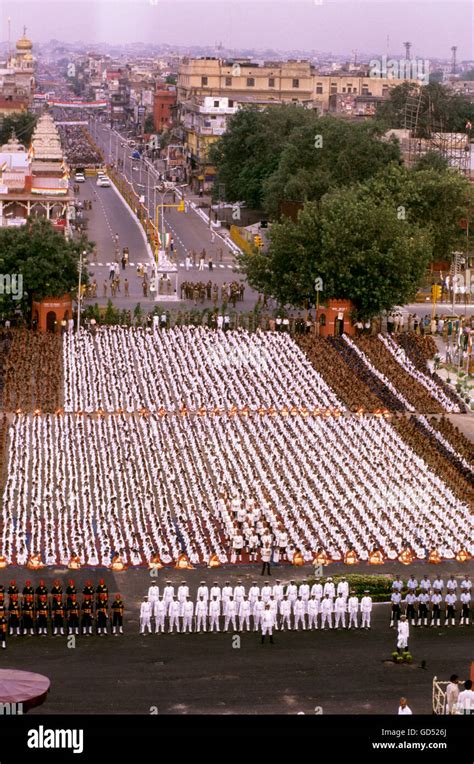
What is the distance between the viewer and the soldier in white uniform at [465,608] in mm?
36656

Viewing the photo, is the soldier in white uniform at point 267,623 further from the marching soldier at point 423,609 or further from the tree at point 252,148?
the tree at point 252,148

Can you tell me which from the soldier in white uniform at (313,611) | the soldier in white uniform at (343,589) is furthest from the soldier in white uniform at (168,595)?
the soldier in white uniform at (343,589)

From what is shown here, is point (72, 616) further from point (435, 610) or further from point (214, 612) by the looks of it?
point (435, 610)

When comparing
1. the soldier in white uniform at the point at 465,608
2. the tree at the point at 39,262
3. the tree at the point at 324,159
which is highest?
the tree at the point at 324,159

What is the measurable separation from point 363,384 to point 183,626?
24.0 meters

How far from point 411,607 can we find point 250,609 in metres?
3.51

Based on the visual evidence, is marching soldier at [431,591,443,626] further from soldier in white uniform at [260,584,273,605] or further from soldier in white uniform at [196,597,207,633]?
soldier in white uniform at [196,597,207,633]

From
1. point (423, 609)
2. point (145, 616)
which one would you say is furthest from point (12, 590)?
point (423, 609)

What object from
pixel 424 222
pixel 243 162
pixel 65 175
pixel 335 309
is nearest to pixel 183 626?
Answer: pixel 335 309

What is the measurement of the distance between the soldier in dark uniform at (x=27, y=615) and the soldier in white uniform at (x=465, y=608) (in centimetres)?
933

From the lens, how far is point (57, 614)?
116 ft

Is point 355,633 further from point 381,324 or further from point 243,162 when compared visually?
point 243,162

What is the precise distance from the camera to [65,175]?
306ft

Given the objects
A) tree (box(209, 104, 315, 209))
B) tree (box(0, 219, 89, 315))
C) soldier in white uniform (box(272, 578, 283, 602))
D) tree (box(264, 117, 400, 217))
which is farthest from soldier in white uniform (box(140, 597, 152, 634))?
tree (box(209, 104, 315, 209))
